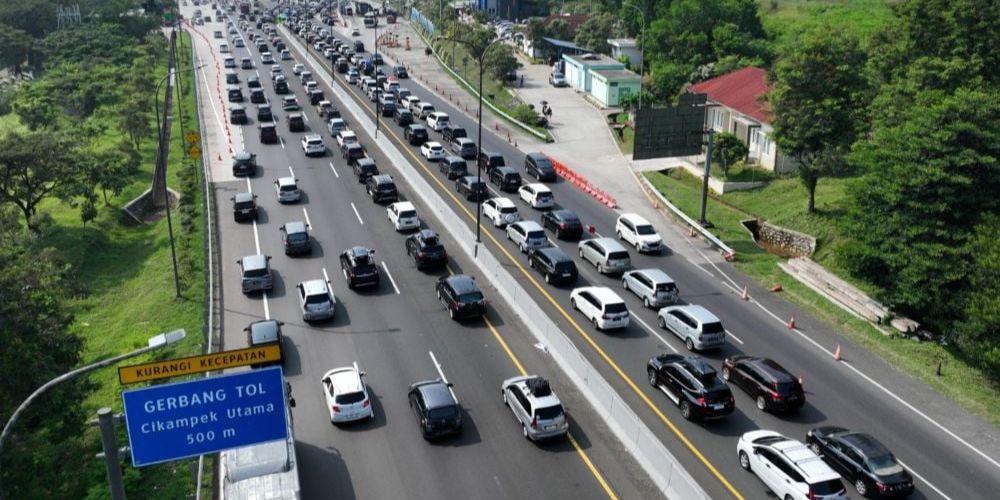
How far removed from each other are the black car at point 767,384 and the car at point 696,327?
96.3 inches

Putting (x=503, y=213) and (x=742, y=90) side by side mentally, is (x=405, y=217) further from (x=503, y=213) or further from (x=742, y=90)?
(x=742, y=90)

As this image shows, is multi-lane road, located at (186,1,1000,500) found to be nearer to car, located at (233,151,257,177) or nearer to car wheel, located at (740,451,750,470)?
car wheel, located at (740,451,750,470)

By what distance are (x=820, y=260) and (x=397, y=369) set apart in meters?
26.3

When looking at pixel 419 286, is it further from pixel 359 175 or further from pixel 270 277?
pixel 359 175

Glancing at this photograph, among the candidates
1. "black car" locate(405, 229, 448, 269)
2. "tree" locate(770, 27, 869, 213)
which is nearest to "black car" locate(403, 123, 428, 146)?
"black car" locate(405, 229, 448, 269)

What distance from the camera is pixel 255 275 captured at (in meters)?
40.0

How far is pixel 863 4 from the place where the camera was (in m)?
110

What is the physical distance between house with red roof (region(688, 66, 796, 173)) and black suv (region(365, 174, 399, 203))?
22253 millimetres

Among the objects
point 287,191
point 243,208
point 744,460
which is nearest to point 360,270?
point 243,208

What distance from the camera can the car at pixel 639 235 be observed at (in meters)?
45.9

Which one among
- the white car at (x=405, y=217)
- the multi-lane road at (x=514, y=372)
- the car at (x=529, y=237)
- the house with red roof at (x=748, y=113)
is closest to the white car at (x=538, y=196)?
the multi-lane road at (x=514, y=372)

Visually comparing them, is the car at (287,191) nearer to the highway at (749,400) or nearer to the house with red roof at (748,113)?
the highway at (749,400)

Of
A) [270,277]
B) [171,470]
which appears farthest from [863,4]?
[171,470]

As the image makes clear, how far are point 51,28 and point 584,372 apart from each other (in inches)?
5665
